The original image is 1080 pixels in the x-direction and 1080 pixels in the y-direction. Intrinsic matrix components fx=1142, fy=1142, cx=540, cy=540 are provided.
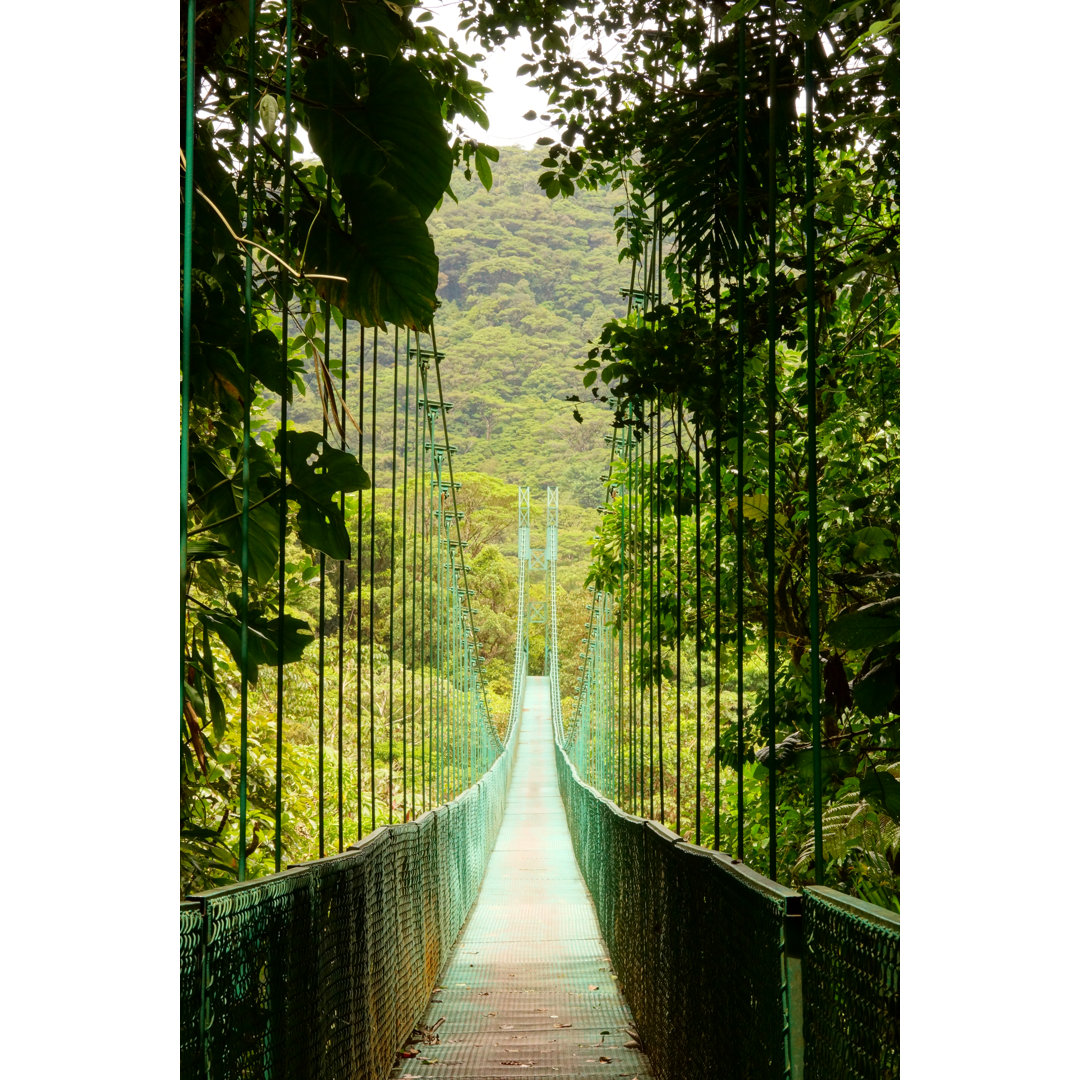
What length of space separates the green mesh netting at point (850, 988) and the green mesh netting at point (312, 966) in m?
0.65

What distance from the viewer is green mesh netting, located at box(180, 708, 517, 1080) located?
4.02 ft

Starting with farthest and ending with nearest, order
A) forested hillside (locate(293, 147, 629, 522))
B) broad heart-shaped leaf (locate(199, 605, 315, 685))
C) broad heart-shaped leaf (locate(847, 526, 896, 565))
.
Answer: forested hillside (locate(293, 147, 629, 522)) < broad heart-shaped leaf (locate(847, 526, 896, 565)) < broad heart-shaped leaf (locate(199, 605, 315, 685))

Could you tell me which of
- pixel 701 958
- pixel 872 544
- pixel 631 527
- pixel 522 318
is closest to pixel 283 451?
pixel 701 958

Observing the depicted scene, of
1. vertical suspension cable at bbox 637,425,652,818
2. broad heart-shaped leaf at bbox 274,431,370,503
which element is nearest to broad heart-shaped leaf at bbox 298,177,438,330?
broad heart-shaped leaf at bbox 274,431,370,503

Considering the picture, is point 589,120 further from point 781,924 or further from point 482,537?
point 482,537

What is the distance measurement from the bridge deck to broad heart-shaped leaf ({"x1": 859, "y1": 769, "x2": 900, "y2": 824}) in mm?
1215

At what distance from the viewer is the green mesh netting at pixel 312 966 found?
1225 millimetres

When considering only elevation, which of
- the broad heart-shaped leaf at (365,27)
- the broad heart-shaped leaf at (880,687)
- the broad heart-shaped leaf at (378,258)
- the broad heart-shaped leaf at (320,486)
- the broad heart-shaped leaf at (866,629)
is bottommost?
the broad heart-shaped leaf at (880,687)

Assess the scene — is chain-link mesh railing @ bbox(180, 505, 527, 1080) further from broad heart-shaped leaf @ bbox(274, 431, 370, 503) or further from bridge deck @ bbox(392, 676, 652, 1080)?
broad heart-shaped leaf @ bbox(274, 431, 370, 503)

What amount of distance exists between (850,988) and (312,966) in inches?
37.7

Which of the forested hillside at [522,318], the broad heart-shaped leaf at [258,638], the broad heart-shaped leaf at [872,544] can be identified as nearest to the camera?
the broad heart-shaped leaf at [258,638]

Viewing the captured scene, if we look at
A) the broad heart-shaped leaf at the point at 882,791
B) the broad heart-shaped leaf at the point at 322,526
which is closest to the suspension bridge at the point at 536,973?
the broad heart-shaped leaf at the point at 882,791

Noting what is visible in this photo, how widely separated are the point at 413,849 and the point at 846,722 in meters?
1.32

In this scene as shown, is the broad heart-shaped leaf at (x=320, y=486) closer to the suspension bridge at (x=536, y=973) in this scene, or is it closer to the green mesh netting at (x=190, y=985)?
the suspension bridge at (x=536, y=973)
